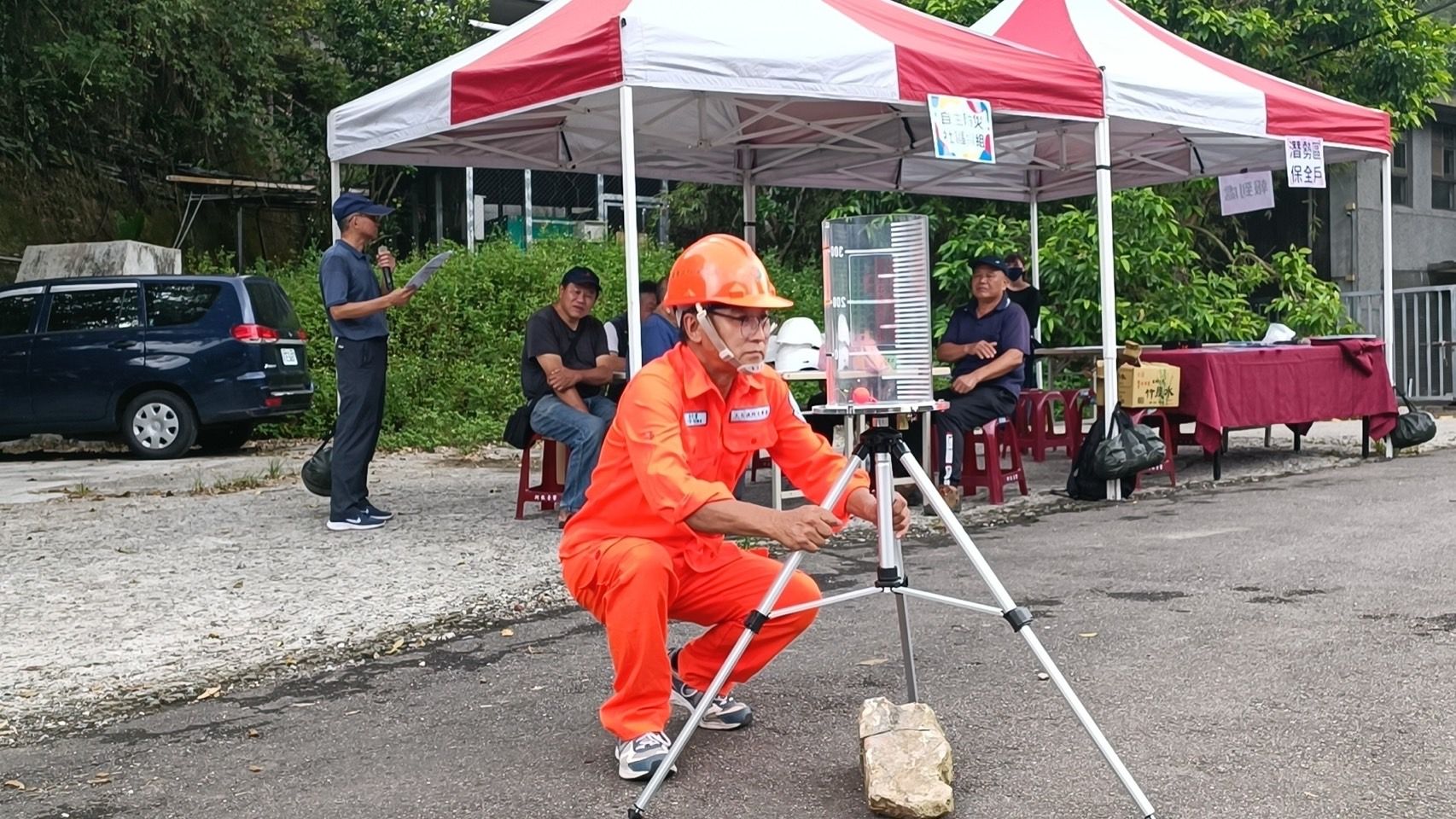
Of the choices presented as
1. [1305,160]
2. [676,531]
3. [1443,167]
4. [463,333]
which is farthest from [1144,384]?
[1443,167]

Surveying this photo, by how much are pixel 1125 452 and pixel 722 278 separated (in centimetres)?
608

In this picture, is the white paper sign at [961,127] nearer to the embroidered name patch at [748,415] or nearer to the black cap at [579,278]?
the black cap at [579,278]

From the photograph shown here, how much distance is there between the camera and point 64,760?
4398mm

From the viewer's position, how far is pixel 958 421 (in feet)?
29.4

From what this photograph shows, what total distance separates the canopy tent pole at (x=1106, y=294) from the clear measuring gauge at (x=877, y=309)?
204 inches

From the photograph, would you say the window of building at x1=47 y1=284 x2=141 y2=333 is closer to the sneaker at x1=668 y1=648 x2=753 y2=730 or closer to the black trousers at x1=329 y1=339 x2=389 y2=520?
the black trousers at x1=329 y1=339 x2=389 y2=520

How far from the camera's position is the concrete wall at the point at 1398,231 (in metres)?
21.2

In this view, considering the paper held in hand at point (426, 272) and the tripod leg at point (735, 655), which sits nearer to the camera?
the tripod leg at point (735, 655)

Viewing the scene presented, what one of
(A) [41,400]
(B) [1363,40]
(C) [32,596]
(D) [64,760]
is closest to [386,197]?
(A) [41,400]

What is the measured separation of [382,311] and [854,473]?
17.6 feet

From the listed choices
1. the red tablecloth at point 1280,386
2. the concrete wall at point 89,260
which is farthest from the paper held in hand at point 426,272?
the concrete wall at point 89,260

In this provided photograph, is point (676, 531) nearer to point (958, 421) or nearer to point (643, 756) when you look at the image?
point (643, 756)

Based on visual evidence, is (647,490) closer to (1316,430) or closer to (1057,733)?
(1057,733)

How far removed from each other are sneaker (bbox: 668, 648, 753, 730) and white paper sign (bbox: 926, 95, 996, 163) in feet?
14.7
